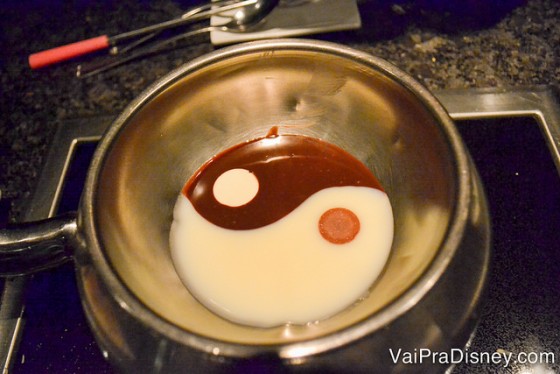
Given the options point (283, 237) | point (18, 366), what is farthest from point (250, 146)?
point (18, 366)

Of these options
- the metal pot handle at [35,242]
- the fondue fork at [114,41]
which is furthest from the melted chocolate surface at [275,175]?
the fondue fork at [114,41]

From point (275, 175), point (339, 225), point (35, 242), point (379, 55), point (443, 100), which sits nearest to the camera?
Result: point (35, 242)

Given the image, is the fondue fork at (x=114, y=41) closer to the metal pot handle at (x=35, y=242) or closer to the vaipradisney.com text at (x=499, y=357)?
the metal pot handle at (x=35, y=242)

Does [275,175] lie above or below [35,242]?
below

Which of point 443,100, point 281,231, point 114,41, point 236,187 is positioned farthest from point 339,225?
point 114,41

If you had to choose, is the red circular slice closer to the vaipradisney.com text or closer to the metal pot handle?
the vaipradisney.com text

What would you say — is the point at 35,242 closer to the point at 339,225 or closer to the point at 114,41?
the point at 339,225

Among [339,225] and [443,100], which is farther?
[443,100]

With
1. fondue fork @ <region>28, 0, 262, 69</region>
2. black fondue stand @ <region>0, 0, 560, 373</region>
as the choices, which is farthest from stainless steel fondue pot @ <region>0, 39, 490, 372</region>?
fondue fork @ <region>28, 0, 262, 69</region>
